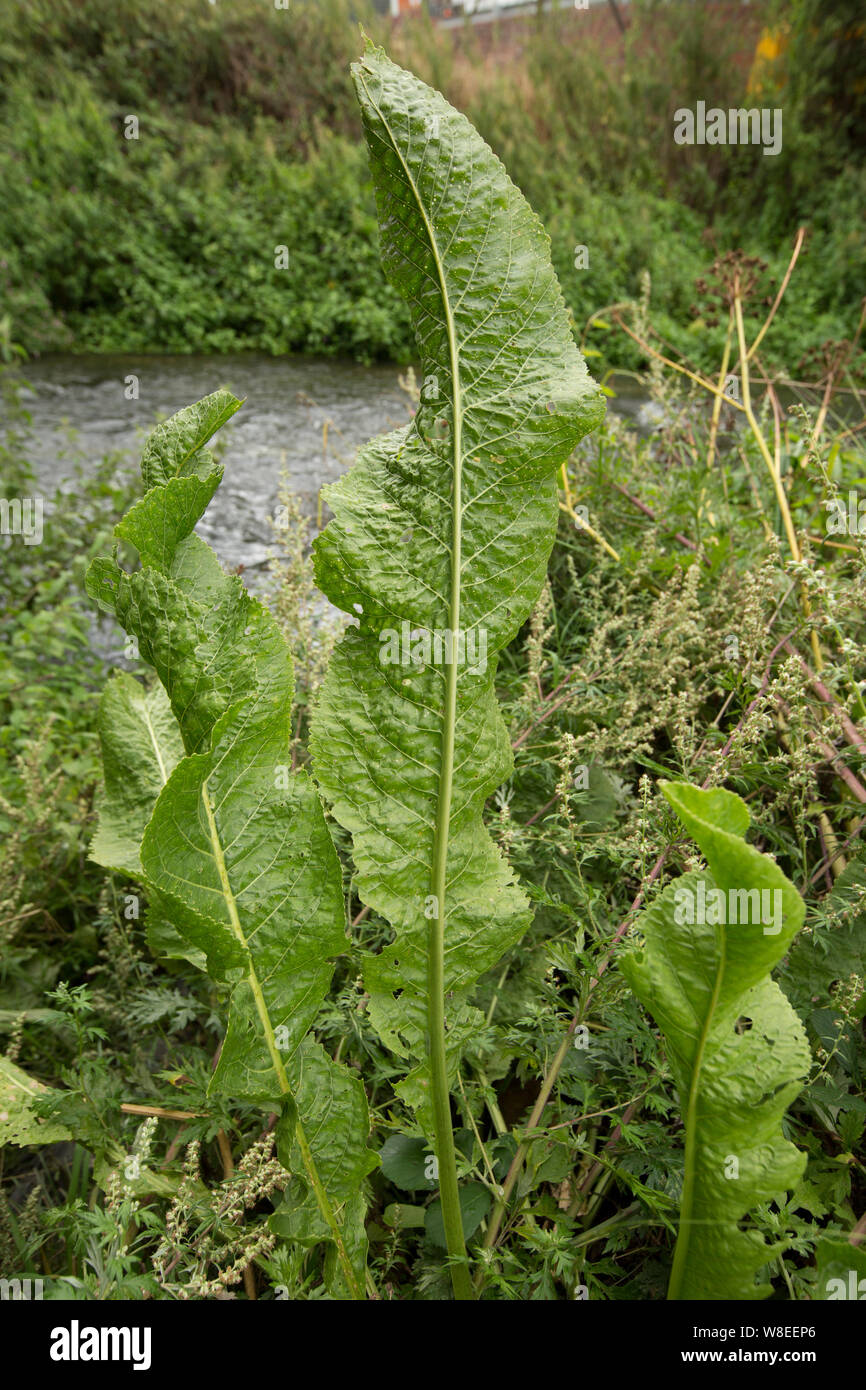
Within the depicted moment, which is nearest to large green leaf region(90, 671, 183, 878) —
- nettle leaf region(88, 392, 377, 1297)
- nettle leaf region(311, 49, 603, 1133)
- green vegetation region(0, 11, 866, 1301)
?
green vegetation region(0, 11, 866, 1301)

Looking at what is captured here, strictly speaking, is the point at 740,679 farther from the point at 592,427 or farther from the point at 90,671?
the point at 90,671

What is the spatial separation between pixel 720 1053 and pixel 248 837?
63 centimetres

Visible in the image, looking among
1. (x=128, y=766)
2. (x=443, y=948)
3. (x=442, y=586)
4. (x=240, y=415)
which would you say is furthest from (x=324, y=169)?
(x=443, y=948)

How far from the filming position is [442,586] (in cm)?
117

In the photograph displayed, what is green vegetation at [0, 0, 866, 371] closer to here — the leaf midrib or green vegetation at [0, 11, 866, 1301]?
green vegetation at [0, 11, 866, 1301]

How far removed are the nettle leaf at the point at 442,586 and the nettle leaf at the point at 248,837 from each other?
0.29ft

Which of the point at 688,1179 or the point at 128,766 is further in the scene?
the point at 128,766

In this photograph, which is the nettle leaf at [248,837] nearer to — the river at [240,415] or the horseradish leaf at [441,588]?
the horseradish leaf at [441,588]

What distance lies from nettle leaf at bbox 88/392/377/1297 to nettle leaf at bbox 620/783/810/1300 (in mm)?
423

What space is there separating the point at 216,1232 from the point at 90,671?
8.29 ft

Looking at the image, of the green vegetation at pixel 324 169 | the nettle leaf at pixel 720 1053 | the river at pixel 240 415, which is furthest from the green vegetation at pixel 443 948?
the green vegetation at pixel 324 169

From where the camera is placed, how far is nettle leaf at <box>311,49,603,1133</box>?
1.13 m

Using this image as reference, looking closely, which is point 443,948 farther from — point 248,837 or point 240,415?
point 240,415

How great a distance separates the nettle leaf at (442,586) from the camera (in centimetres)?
113
